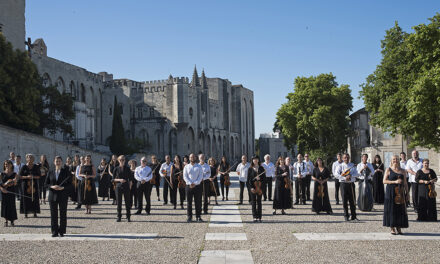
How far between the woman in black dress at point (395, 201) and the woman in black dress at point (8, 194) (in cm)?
975

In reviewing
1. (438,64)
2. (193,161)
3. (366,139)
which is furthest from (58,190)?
(366,139)

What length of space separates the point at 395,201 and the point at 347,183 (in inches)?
100

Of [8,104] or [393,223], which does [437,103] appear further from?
[8,104]

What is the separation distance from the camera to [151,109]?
82.2 metres

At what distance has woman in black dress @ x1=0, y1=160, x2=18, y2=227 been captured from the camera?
12.7m

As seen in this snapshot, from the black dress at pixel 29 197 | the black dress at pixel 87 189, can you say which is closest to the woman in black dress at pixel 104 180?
the black dress at pixel 87 189

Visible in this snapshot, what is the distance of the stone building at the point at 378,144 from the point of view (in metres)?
37.4

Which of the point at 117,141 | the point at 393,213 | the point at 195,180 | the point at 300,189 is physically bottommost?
the point at 393,213

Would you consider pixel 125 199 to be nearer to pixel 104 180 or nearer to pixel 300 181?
pixel 104 180

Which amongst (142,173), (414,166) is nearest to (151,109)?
(142,173)

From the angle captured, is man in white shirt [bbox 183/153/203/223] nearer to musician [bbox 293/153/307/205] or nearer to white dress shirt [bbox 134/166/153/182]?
white dress shirt [bbox 134/166/153/182]

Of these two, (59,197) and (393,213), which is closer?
(393,213)

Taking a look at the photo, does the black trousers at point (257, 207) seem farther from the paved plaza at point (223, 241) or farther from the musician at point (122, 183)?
the musician at point (122, 183)

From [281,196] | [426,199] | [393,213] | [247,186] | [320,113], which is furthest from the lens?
[320,113]
